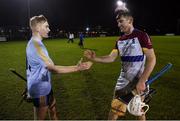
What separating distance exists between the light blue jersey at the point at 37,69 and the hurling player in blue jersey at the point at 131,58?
1.29m

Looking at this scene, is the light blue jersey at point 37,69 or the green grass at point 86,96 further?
the green grass at point 86,96

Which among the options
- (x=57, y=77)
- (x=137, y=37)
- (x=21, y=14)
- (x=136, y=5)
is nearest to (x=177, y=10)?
(x=136, y=5)

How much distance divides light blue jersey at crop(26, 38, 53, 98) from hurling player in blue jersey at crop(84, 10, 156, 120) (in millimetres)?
1288

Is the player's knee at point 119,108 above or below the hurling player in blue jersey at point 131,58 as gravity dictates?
below

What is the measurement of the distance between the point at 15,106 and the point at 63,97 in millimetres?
1561

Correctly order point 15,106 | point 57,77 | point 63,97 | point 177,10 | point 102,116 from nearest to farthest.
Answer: point 102,116
point 15,106
point 63,97
point 57,77
point 177,10

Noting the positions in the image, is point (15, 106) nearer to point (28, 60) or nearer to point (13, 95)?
point (13, 95)

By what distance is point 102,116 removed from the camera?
702 centimetres

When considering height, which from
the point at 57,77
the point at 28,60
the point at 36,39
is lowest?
the point at 57,77

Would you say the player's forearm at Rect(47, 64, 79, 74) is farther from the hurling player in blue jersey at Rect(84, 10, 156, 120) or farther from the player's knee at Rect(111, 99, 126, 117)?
the player's knee at Rect(111, 99, 126, 117)

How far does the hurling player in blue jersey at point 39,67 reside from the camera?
167 inches

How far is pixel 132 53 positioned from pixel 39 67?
1.50m

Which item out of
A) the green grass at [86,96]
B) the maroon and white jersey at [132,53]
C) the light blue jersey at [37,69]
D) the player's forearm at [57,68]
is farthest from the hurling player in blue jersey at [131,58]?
the green grass at [86,96]

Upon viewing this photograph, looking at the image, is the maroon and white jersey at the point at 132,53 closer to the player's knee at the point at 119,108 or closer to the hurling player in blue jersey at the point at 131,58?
the hurling player in blue jersey at the point at 131,58
